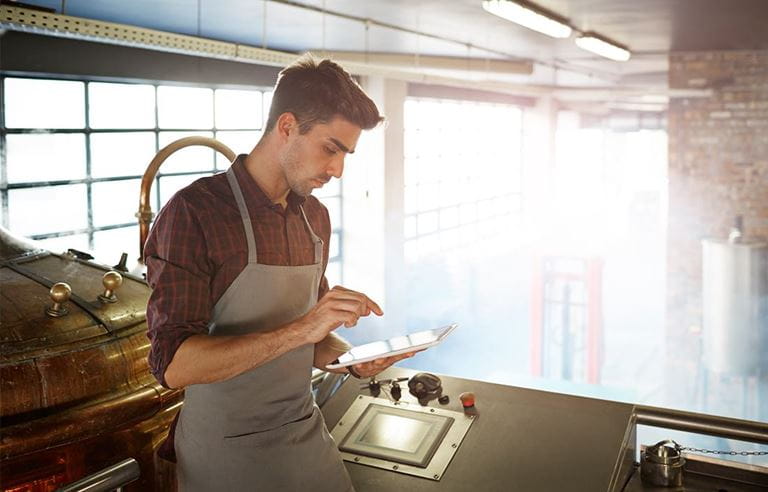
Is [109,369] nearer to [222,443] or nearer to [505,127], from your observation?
[222,443]

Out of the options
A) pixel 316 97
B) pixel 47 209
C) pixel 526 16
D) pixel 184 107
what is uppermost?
pixel 526 16

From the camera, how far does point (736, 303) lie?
7.17 metres

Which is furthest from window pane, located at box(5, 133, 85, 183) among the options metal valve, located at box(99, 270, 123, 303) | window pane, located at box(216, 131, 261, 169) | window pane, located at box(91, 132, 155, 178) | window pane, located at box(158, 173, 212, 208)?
metal valve, located at box(99, 270, 123, 303)

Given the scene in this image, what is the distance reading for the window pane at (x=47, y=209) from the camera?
5008mm

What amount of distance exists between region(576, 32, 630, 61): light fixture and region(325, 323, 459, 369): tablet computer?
208 inches

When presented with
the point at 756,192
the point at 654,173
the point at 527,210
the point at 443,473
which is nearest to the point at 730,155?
the point at 756,192

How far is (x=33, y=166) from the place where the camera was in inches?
201

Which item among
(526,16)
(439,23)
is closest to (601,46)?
(439,23)

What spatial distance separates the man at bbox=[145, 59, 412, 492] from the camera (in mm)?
1524

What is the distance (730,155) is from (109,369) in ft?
24.0

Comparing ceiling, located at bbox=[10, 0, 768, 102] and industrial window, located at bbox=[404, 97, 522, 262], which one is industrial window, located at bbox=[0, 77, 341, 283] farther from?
industrial window, located at bbox=[404, 97, 522, 262]

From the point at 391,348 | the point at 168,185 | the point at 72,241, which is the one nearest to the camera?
the point at 391,348

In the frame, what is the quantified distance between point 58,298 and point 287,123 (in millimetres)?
799

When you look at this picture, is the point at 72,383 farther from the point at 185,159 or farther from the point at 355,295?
the point at 185,159
